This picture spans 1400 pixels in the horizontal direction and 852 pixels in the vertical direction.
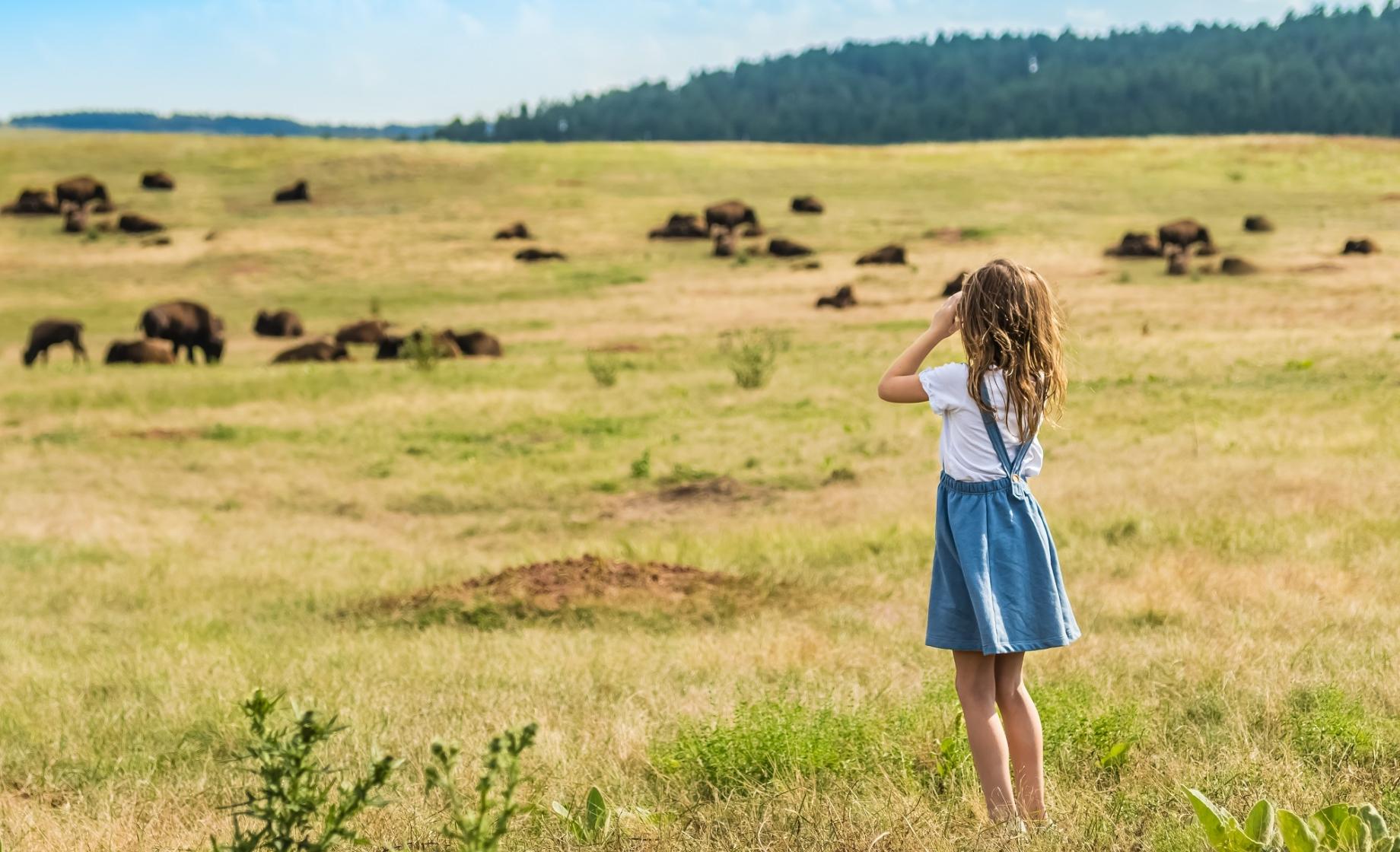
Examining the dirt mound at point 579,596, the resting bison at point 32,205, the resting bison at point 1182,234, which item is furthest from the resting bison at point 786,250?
the dirt mound at point 579,596

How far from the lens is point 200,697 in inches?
247

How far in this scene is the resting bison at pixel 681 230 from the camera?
47.8 metres

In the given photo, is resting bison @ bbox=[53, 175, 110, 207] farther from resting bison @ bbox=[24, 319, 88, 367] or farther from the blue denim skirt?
the blue denim skirt

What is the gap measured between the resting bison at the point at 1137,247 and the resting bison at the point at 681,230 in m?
15.6

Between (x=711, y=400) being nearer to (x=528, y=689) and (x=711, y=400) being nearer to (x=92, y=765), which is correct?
(x=528, y=689)

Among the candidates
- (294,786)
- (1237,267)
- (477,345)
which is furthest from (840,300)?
(294,786)

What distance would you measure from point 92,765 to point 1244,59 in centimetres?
20879

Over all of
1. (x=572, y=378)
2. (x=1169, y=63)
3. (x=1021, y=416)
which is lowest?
(x=572, y=378)

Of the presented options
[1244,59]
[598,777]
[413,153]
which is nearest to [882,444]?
[598,777]

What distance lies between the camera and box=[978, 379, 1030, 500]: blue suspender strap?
13.5 feet

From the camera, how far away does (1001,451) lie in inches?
162

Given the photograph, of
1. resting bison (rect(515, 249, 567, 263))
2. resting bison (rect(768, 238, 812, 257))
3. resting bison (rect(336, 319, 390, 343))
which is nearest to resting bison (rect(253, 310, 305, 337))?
resting bison (rect(336, 319, 390, 343))

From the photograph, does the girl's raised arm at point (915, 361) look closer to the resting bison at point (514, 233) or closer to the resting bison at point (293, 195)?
the resting bison at point (514, 233)

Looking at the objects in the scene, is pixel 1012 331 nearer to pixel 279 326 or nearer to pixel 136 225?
pixel 279 326
